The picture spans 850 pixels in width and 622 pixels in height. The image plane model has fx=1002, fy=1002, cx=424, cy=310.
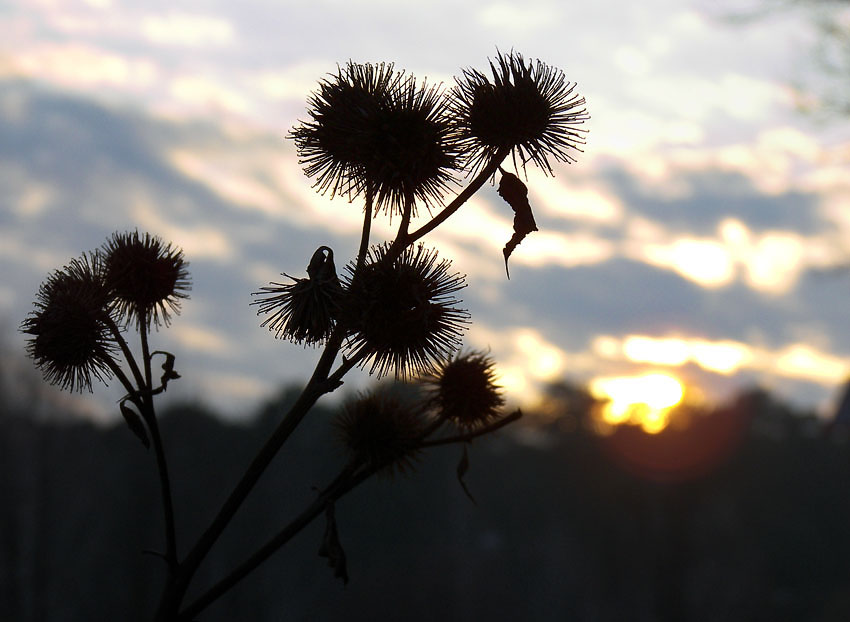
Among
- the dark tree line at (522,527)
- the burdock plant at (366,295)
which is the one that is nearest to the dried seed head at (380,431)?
the burdock plant at (366,295)

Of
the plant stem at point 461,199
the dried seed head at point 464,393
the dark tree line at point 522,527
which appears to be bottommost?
the dried seed head at point 464,393

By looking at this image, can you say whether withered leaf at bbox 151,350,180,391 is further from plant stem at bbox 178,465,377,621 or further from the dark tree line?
the dark tree line

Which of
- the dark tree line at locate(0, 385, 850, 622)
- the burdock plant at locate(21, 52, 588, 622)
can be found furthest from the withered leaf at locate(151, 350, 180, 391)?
the dark tree line at locate(0, 385, 850, 622)

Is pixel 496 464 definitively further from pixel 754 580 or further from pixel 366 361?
pixel 366 361

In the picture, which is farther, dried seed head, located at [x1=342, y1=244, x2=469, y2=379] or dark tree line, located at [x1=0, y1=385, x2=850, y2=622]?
dark tree line, located at [x1=0, y1=385, x2=850, y2=622]

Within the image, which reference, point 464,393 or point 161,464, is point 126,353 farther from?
point 464,393

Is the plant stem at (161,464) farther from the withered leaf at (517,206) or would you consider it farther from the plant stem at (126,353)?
the withered leaf at (517,206)

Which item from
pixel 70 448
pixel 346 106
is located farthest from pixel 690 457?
pixel 346 106
